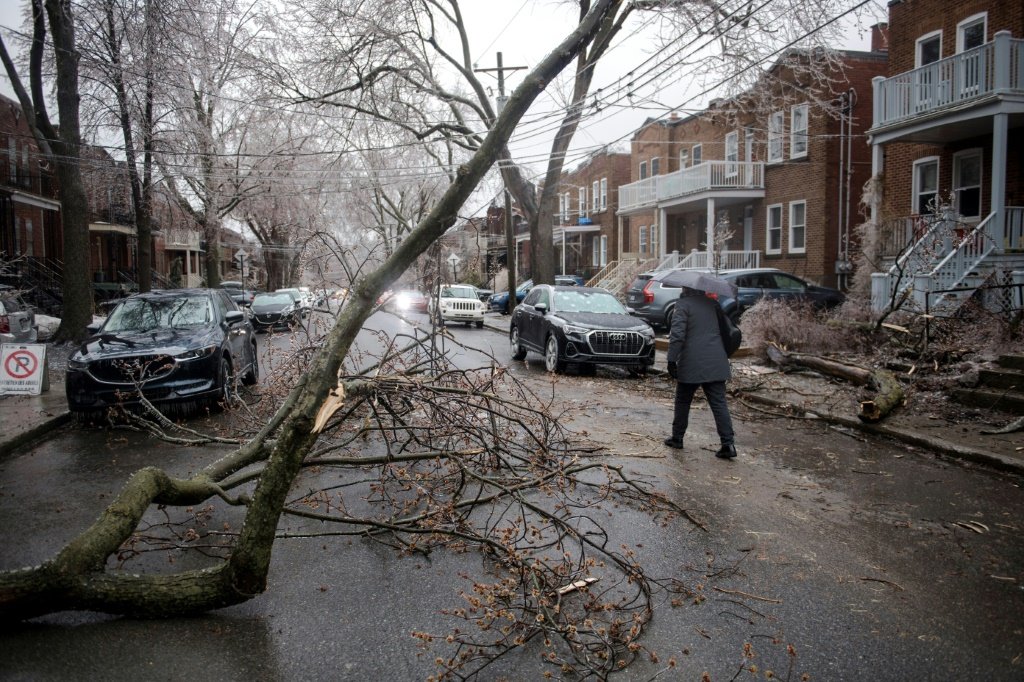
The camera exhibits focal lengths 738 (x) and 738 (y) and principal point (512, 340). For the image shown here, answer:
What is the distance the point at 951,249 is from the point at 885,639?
48.9ft

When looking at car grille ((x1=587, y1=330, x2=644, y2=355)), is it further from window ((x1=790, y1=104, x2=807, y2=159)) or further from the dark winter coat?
window ((x1=790, y1=104, x2=807, y2=159))

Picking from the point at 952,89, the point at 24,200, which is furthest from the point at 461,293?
the point at 24,200

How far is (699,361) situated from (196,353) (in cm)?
625

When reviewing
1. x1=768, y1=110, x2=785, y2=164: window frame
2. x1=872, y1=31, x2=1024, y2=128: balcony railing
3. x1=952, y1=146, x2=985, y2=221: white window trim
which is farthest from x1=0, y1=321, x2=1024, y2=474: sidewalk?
x1=768, y1=110, x2=785, y2=164: window frame

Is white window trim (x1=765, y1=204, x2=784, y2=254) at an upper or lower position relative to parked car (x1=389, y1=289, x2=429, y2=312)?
upper

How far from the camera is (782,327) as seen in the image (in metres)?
13.5

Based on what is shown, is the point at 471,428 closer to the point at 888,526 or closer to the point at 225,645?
the point at 225,645

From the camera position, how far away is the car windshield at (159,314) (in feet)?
34.1

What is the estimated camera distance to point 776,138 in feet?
90.9

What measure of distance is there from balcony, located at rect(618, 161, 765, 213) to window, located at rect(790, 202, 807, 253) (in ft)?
5.76

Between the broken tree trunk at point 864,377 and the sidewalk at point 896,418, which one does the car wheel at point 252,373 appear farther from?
the broken tree trunk at point 864,377

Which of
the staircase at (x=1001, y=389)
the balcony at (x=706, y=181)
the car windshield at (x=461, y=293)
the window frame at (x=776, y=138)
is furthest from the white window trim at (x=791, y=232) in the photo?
the staircase at (x=1001, y=389)

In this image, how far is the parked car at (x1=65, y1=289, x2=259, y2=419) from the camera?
9.01m

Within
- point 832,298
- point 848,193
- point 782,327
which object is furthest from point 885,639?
point 848,193
